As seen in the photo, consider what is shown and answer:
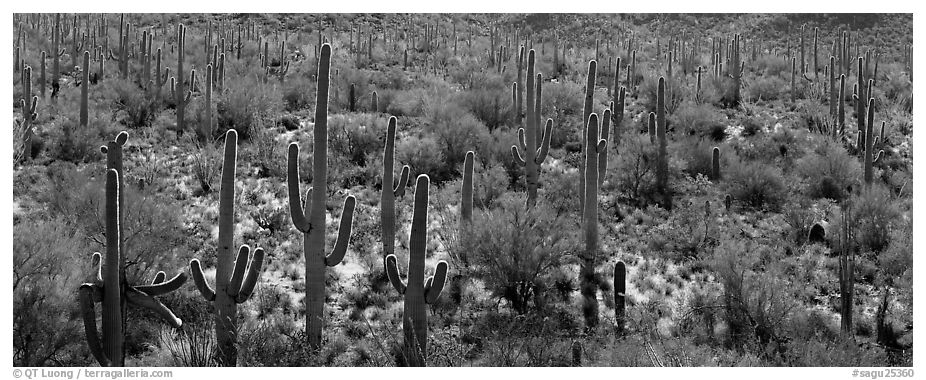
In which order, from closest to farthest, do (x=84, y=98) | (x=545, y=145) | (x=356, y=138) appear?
(x=545, y=145) → (x=356, y=138) → (x=84, y=98)

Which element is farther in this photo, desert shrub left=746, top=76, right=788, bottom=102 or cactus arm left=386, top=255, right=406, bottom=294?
desert shrub left=746, top=76, right=788, bottom=102

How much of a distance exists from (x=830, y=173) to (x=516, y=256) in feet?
38.6

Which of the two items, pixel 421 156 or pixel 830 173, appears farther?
pixel 421 156

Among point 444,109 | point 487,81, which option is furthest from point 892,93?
point 444,109

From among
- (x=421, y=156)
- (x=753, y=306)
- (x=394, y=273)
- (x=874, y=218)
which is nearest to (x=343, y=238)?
(x=394, y=273)

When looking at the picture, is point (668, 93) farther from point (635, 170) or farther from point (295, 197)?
point (295, 197)

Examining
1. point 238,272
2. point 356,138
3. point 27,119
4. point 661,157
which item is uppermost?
point 27,119

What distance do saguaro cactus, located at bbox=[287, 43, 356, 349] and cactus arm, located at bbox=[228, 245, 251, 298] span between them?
1016mm

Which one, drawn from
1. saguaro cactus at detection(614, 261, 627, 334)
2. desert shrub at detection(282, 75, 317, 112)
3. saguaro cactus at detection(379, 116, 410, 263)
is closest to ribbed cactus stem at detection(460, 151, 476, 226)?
saguaro cactus at detection(379, 116, 410, 263)

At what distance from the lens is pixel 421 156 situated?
24078 millimetres

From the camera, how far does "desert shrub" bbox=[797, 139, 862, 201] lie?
22.6 meters

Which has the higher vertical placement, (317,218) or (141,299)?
(317,218)

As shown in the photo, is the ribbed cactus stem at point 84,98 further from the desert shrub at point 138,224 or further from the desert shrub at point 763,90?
the desert shrub at point 763,90

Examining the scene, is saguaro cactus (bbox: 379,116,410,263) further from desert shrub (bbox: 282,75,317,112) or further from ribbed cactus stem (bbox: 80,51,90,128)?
desert shrub (bbox: 282,75,317,112)
